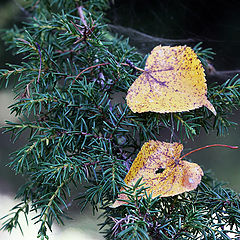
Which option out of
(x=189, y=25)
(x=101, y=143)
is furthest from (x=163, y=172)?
(x=189, y=25)

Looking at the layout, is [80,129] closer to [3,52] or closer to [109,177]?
[109,177]

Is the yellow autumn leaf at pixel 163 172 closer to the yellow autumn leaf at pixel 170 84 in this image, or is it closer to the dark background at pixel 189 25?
the yellow autumn leaf at pixel 170 84

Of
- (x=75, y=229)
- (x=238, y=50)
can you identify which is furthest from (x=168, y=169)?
(x=75, y=229)

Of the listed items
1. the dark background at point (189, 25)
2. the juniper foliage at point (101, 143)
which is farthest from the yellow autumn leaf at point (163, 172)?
the dark background at point (189, 25)

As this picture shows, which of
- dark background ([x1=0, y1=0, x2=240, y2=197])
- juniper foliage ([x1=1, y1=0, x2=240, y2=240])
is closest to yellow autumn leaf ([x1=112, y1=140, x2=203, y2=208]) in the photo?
juniper foliage ([x1=1, y1=0, x2=240, y2=240])

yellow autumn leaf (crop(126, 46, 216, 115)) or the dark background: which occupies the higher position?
yellow autumn leaf (crop(126, 46, 216, 115))

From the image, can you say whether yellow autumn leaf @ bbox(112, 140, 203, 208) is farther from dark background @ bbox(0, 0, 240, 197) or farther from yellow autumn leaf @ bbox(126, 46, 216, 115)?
dark background @ bbox(0, 0, 240, 197)
